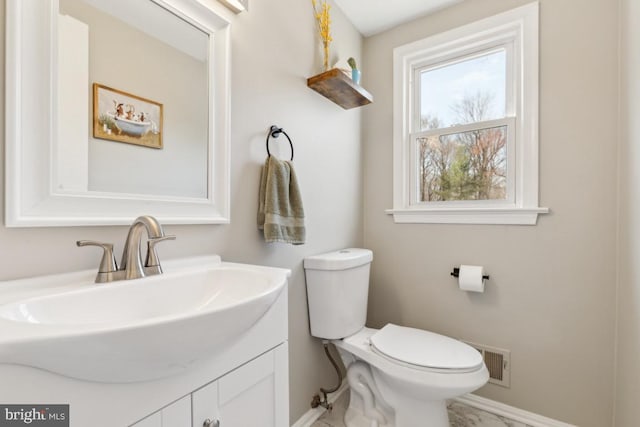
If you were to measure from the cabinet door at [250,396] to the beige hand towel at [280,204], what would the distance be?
1.52ft

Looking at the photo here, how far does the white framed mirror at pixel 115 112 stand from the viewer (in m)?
0.67

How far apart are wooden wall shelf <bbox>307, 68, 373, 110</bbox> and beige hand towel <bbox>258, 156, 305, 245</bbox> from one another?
483 millimetres

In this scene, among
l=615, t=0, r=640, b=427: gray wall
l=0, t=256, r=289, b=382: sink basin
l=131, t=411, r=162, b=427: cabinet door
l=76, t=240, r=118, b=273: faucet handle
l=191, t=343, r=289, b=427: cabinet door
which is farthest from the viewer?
l=615, t=0, r=640, b=427: gray wall

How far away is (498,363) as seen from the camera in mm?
1587

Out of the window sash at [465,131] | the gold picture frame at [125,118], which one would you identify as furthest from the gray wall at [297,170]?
the window sash at [465,131]

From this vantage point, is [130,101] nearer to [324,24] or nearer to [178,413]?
[178,413]

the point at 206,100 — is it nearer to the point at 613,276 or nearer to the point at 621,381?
the point at 613,276

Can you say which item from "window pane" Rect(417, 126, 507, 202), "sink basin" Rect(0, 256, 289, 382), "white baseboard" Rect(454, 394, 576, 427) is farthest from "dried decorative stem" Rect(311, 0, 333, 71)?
"white baseboard" Rect(454, 394, 576, 427)

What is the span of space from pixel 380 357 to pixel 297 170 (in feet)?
3.00

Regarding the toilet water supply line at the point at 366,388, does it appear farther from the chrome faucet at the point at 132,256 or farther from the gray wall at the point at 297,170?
the chrome faucet at the point at 132,256

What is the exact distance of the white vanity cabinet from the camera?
566mm

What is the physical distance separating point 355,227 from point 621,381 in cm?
138

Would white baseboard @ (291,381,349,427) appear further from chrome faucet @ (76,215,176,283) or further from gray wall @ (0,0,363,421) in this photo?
chrome faucet @ (76,215,176,283)

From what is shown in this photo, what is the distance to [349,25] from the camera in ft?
6.09
